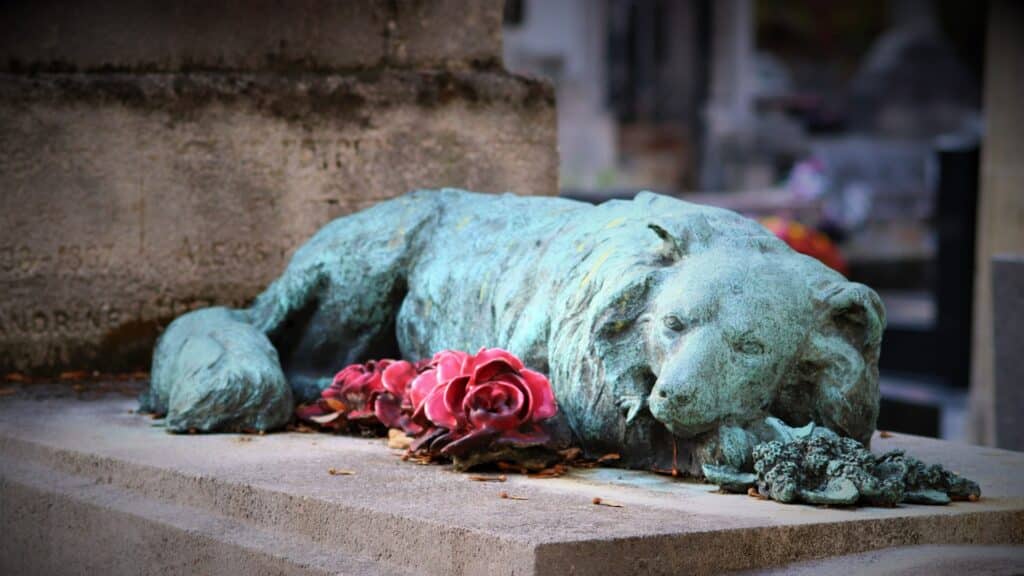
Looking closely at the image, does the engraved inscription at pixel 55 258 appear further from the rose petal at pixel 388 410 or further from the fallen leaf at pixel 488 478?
the fallen leaf at pixel 488 478

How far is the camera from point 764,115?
3186 centimetres

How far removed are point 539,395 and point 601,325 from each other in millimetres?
252

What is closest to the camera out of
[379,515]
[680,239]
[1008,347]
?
[379,515]

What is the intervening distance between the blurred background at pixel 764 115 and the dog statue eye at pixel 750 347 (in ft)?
37.3

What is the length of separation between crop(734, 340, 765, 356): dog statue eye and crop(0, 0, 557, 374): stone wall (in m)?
2.87

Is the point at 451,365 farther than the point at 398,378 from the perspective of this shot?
No

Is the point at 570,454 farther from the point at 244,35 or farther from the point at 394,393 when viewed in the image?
the point at 244,35

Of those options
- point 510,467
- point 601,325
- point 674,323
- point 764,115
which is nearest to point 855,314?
point 674,323

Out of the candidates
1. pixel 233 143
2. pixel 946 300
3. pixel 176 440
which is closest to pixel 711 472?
pixel 176 440

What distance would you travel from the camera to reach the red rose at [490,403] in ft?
14.4

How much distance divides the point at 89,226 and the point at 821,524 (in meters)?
3.63

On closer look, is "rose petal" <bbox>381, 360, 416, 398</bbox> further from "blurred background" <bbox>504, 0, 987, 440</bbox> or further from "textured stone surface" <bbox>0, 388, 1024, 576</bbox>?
"blurred background" <bbox>504, 0, 987, 440</bbox>

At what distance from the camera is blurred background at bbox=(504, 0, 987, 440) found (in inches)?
861

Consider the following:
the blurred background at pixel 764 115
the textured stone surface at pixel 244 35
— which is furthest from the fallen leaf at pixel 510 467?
the blurred background at pixel 764 115
